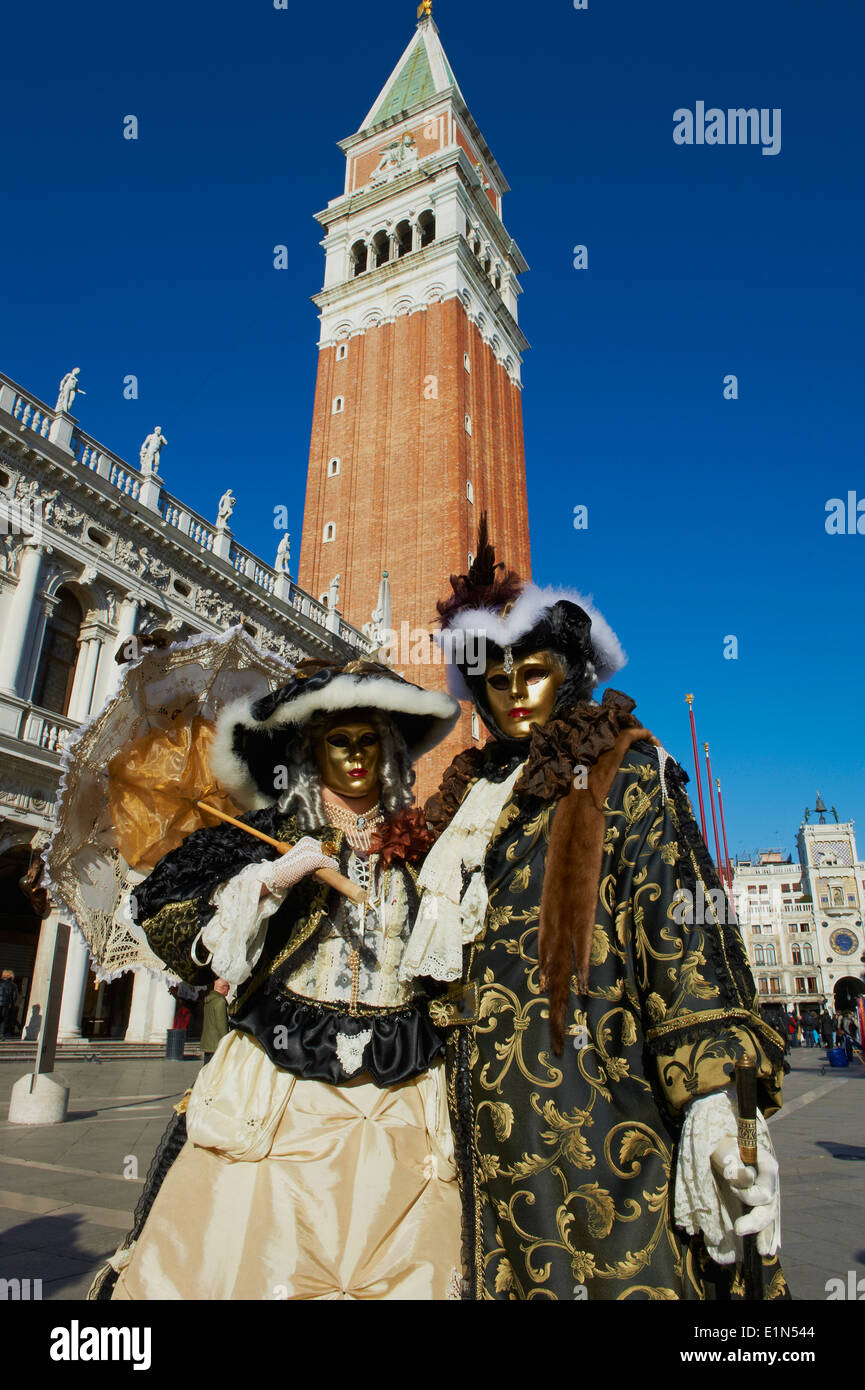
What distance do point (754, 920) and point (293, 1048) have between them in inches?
2553

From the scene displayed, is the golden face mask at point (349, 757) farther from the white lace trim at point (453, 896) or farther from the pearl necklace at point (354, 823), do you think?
the white lace trim at point (453, 896)

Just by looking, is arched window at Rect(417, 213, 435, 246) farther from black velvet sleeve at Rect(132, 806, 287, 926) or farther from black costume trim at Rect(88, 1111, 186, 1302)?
black costume trim at Rect(88, 1111, 186, 1302)

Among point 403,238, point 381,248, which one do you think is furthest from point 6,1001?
point 381,248

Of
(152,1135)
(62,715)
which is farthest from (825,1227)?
(62,715)

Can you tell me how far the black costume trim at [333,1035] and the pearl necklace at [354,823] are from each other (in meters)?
0.57

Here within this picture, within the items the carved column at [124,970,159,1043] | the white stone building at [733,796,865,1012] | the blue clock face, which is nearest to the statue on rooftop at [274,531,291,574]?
the carved column at [124,970,159,1043]

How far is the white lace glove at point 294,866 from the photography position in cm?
229

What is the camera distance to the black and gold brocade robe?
171cm

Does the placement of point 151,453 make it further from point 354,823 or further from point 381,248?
point 381,248

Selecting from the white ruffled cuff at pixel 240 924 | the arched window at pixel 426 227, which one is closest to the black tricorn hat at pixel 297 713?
the white ruffled cuff at pixel 240 924

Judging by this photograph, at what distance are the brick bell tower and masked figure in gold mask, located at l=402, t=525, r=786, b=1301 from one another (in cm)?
2422

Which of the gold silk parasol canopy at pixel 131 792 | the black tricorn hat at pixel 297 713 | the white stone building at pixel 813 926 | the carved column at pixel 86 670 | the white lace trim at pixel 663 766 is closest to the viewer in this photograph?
the white lace trim at pixel 663 766
